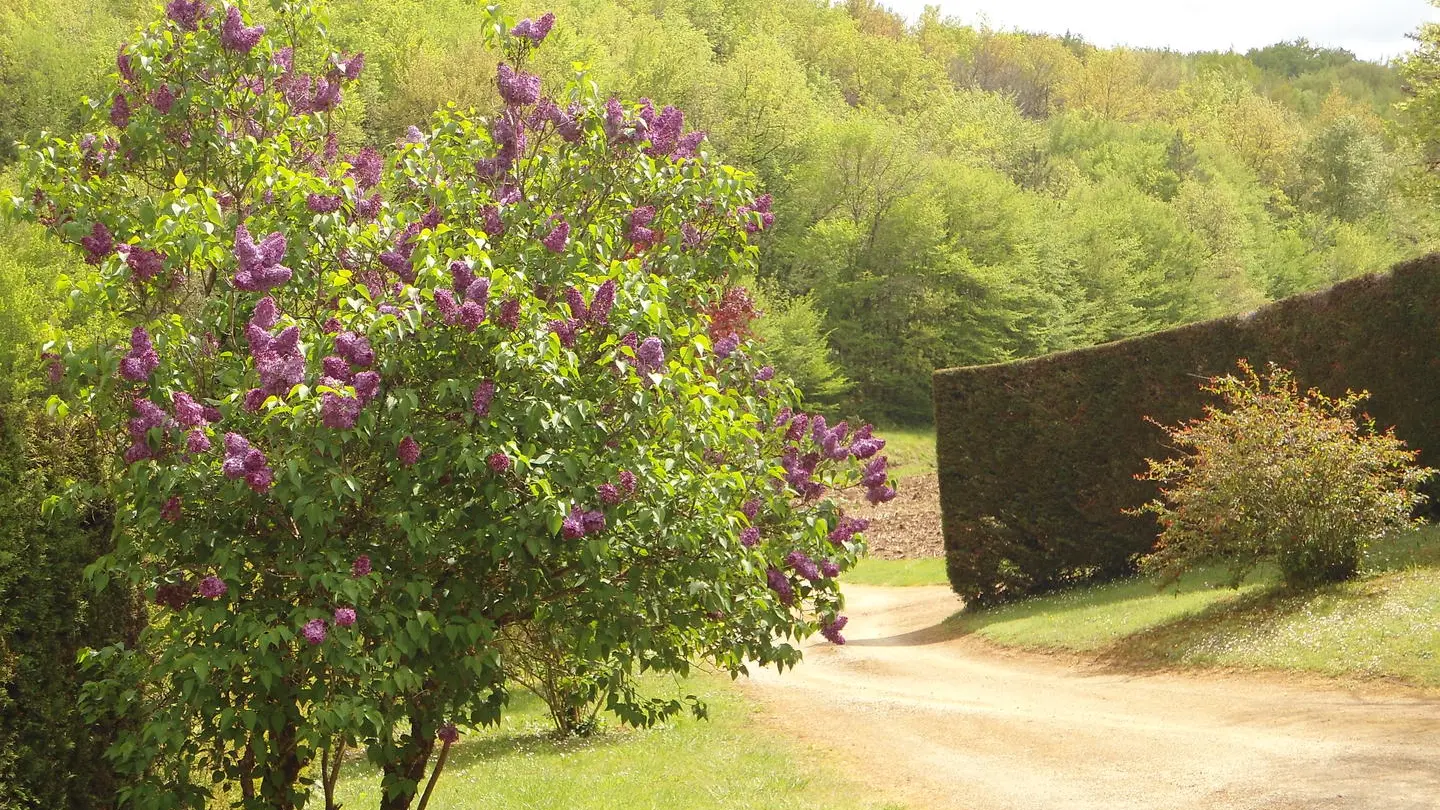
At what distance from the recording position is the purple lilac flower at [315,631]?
5.12 meters

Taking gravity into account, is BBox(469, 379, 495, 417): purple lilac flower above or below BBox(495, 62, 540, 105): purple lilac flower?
below

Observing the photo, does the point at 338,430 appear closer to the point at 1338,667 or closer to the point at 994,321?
the point at 1338,667

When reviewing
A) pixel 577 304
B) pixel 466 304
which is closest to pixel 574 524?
pixel 466 304

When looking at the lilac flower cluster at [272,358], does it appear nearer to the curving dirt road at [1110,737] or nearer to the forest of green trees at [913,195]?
the curving dirt road at [1110,737]

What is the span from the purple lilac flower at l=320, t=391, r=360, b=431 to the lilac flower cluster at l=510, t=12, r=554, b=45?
278cm

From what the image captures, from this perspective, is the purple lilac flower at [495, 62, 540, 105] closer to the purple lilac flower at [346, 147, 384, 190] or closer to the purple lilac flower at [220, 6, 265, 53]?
the purple lilac flower at [346, 147, 384, 190]

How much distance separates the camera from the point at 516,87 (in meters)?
6.90

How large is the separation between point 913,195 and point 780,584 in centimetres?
4795

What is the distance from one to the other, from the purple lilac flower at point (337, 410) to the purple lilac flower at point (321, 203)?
149 cm

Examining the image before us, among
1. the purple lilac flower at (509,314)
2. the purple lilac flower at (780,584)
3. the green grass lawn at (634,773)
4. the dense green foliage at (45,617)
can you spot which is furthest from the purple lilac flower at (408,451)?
the green grass lawn at (634,773)

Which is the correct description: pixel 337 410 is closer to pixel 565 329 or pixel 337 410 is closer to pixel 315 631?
pixel 315 631

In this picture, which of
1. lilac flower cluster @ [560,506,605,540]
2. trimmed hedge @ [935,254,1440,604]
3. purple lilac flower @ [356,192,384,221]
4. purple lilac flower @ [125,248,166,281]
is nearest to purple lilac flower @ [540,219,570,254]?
purple lilac flower @ [356,192,384,221]

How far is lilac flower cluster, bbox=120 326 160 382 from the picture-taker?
17.8 ft

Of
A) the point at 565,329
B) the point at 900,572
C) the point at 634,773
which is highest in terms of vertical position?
the point at 565,329
